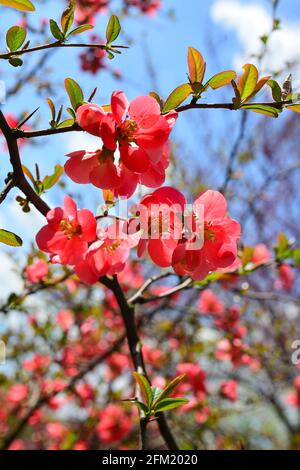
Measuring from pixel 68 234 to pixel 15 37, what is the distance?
33cm

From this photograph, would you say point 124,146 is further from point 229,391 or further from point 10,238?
point 229,391

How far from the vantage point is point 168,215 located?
788 millimetres

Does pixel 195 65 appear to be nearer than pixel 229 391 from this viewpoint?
Yes

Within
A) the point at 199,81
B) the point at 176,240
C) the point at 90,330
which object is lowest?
the point at 176,240

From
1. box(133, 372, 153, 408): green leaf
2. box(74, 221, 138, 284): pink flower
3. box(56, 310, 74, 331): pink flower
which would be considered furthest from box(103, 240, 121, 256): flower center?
box(56, 310, 74, 331): pink flower

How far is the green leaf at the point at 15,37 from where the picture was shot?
0.75m

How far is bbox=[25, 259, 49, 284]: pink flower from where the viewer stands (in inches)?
54.7

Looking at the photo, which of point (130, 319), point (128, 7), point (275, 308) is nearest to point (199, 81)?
point (130, 319)

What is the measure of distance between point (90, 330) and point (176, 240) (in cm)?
213

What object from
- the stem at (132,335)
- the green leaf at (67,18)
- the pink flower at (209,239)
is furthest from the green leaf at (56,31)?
the stem at (132,335)

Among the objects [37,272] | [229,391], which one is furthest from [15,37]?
[229,391]

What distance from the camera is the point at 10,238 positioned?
792 mm
